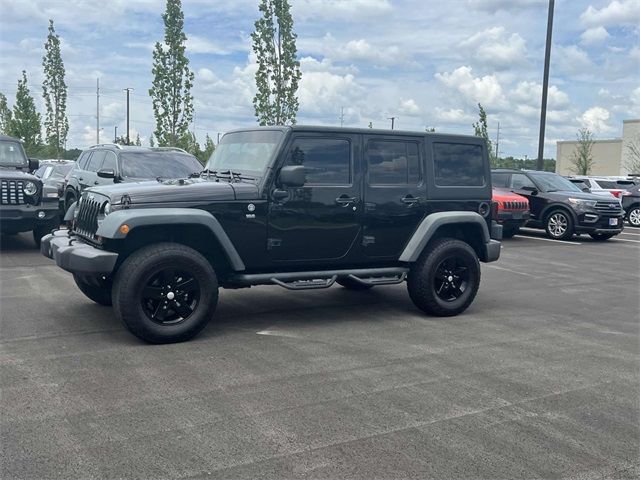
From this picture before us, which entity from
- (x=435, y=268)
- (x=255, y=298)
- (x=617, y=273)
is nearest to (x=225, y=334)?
(x=255, y=298)

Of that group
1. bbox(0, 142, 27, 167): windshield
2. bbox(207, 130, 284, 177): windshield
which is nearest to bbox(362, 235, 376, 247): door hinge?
bbox(207, 130, 284, 177): windshield

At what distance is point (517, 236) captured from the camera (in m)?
17.5

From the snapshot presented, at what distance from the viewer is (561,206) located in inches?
656

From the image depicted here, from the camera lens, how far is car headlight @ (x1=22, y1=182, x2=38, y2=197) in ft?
36.7

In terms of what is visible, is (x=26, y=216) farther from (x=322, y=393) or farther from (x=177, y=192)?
(x=322, y=393)

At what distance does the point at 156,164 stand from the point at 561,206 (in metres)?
10.2

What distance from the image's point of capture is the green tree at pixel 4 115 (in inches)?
1772

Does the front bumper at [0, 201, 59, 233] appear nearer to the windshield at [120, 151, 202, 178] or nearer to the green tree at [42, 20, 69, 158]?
the windshield at [120, 151, 202, 178]

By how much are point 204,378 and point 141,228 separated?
1.55 metres

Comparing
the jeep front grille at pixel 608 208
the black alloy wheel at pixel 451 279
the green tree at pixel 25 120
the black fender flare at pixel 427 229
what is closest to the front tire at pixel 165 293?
the black fender flare at pixel 427 229

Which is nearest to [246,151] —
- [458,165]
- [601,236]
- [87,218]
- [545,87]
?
[87,218]

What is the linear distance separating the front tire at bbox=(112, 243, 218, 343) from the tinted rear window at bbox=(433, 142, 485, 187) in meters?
2.91

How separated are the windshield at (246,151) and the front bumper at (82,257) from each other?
1658 millimetres

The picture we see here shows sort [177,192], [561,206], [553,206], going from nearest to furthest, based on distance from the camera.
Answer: [177,192]
[561,206]
[553,206]
